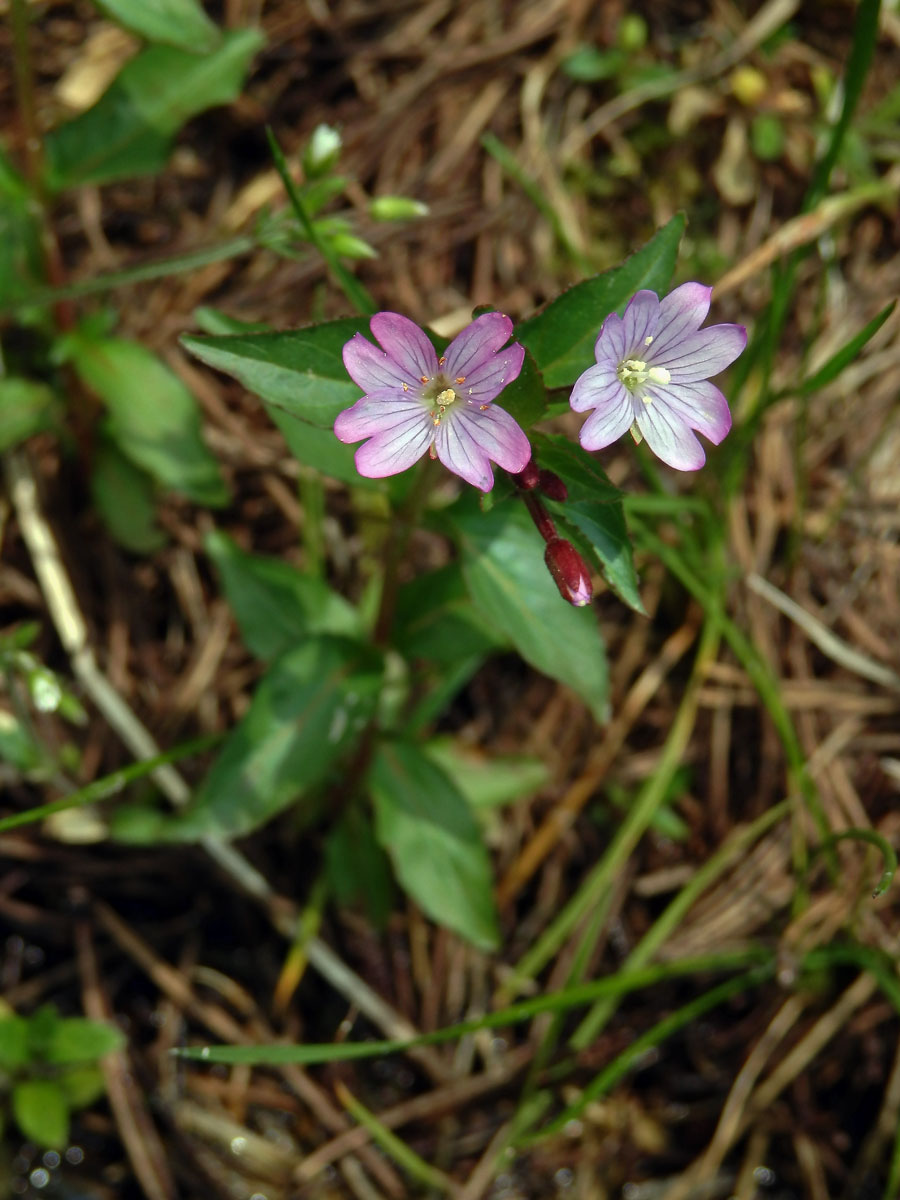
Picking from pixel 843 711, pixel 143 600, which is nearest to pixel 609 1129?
pixel 843 711

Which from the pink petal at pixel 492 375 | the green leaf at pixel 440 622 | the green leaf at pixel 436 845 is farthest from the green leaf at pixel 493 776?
the pink petal at pixel 492 375

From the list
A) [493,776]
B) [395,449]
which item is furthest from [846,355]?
[493,776]

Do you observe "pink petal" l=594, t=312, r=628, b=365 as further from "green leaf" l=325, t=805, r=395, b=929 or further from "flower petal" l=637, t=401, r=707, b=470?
"green leaf" l=325, t=805, r=395, b=929

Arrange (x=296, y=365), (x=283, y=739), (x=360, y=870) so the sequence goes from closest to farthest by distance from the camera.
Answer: (x=296, y=365) → (x=283, y=739) → (x=360, y=870)

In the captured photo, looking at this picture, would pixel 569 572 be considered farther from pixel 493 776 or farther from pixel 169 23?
pixel 169 23

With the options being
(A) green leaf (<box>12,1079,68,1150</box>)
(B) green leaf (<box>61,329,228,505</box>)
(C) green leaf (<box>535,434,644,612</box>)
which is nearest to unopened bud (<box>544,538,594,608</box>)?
(C) green leaf (<box>535,434,644,612</box>)

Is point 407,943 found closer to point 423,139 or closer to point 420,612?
point 420,612
